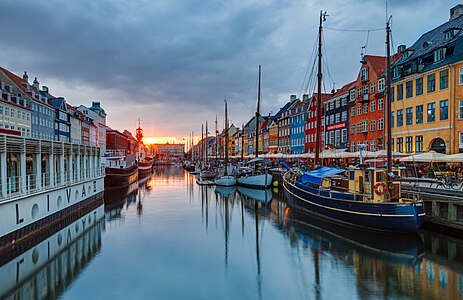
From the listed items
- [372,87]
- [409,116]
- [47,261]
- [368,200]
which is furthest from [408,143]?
[47,261]

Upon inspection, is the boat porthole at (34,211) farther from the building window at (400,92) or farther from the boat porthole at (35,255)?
the building window at (400,92)

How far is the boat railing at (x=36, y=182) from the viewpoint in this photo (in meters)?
18.0

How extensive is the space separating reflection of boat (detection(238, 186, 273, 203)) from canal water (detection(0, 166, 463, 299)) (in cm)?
1410

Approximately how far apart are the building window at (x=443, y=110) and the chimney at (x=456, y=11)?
458 inches

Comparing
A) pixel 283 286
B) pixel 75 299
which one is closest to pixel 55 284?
pixel 75 299

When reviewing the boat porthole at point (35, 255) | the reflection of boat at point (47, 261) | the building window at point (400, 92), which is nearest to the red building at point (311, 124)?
the building window at point (400, 92)

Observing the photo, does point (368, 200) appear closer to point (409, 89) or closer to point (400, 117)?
point (409, 89)

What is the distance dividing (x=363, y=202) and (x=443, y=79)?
67.0 feet

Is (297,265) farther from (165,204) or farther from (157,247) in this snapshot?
(165,204)

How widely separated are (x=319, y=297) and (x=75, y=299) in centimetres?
917

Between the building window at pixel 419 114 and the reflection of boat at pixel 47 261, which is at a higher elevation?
the building window at pixel 419 114

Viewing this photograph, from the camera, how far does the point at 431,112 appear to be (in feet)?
121

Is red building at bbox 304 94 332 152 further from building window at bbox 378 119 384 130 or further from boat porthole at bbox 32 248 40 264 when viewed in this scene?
boat porthole at bbox 32 248 40 264

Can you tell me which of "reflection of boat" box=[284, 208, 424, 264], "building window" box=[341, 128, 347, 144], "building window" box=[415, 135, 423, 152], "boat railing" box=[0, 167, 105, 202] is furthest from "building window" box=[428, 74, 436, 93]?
"boat railing" box=[0, 167, 105, 202]
